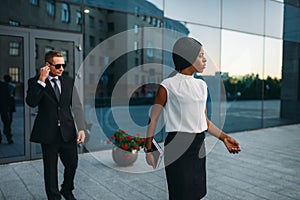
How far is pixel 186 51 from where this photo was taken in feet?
6.87

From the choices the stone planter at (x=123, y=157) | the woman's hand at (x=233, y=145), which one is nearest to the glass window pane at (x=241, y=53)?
the stone planter at (x=123, y=157)

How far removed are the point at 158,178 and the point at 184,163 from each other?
2565mm

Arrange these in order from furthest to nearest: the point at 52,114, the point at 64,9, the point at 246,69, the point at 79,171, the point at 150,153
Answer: the point at 246,69
the point at 64,9
the point at 79,171
the point at 52,114
the point at 150,153

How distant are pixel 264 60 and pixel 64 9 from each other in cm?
740

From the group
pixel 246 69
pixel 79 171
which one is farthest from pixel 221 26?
pixel 79 171

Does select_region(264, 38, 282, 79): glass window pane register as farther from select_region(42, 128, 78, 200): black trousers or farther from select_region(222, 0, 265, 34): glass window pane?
select_region(42, 128, 78, 200): black trousers

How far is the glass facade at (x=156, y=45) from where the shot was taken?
5.62m

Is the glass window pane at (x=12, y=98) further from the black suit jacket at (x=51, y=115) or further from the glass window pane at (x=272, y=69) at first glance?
the glass window pane at (x=272, y=69)

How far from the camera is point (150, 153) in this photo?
2.18 meters

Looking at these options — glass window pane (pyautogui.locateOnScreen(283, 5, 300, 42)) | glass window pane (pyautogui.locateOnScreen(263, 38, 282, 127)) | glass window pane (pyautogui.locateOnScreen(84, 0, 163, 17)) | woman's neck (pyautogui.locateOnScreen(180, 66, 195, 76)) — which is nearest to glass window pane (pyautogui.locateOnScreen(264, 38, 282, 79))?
glass window pane (pyautogui.locateOnScreen(263, 38, 282, 127))

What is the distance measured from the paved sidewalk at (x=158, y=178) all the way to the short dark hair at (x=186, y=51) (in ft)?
7.43

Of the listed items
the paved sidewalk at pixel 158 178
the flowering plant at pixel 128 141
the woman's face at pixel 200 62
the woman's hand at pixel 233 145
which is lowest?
the paved sidewalk at pixel 158 178

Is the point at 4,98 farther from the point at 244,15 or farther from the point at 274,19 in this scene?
the point at 274,19

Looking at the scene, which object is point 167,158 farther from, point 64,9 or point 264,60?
point 264,60
